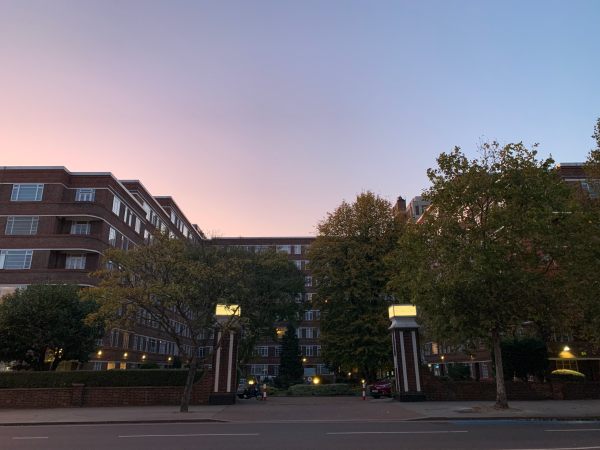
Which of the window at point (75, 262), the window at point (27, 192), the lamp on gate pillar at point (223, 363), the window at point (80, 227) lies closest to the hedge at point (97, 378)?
the lamp on gate pillar at point (223, 363)

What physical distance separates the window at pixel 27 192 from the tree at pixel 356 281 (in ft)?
93.1

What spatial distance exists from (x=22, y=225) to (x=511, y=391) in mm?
45414

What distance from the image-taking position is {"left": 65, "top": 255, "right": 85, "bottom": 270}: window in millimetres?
47062

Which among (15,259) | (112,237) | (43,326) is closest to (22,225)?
(15,259)

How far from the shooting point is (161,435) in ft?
47.1

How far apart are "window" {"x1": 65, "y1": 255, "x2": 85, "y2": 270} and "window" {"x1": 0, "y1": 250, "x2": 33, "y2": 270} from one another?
130 inches

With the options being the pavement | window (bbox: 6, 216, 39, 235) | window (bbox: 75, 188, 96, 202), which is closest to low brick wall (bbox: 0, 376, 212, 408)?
the pavement

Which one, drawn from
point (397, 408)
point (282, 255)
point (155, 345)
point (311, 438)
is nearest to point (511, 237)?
point (397, 408)

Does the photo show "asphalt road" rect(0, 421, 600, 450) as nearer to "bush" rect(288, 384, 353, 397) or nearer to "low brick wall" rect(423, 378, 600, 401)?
"low brick wall" rect(423, 378, 600, 401)

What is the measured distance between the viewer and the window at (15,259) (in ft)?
149

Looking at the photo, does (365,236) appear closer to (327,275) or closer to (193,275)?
(327,275)

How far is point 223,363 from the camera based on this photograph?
1086 inches

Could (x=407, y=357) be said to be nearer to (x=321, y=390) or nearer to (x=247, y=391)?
(x=321, y=390)

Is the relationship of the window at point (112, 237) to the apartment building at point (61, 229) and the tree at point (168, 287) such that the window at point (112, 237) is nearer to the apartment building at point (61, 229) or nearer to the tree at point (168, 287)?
the apartment building at point (61, 229)
